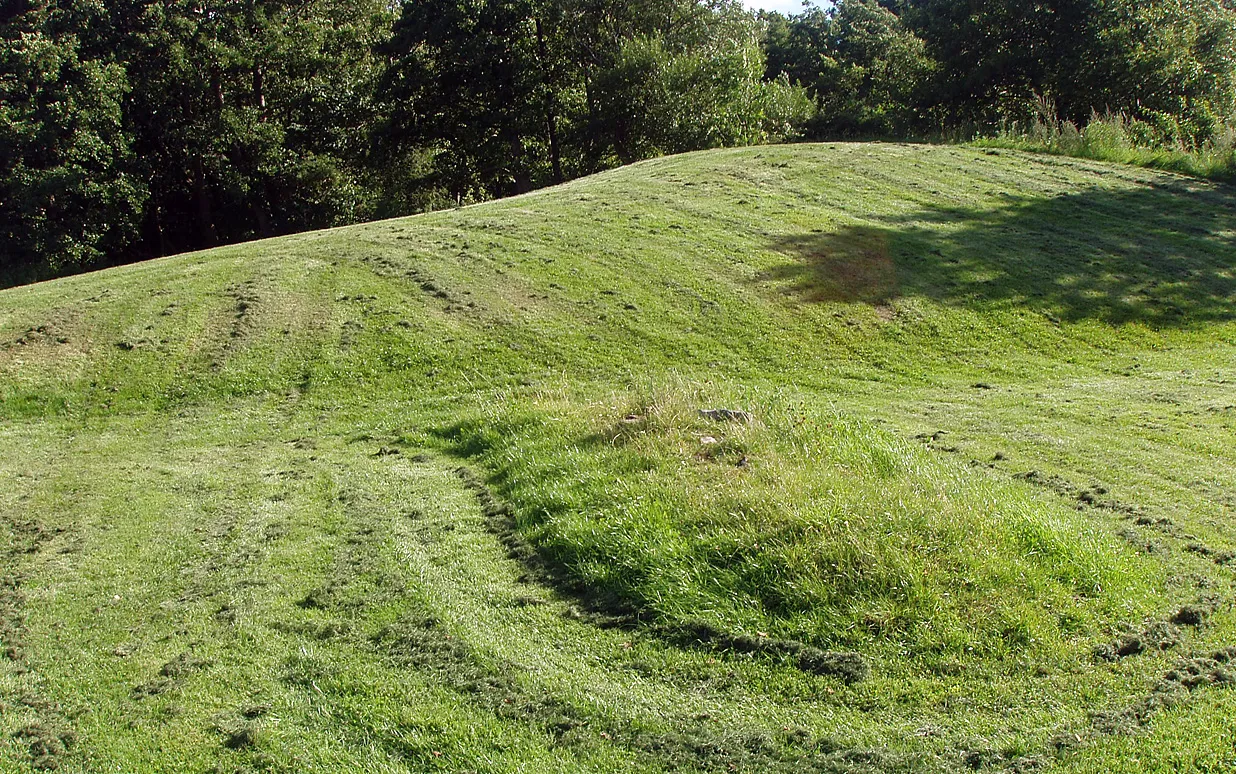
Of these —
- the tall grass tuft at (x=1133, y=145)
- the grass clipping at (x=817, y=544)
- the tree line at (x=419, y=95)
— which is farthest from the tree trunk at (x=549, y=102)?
the grass clipping at (x=817, y=544)

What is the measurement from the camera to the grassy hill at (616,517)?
4.21 meters

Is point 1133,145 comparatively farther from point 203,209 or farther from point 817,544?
point 203,209

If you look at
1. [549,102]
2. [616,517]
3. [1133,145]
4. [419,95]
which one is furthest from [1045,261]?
[419,95]

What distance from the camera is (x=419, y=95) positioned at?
109ft

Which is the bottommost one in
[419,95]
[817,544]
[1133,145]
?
Answer: [817,544]

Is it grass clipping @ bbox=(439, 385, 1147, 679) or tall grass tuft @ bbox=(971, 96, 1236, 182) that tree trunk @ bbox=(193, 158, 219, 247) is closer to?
tall grass tuft @ bbox=(971, 96, 1236, 182)

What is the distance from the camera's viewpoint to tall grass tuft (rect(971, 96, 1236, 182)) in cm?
2347

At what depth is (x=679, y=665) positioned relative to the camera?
4.69 m

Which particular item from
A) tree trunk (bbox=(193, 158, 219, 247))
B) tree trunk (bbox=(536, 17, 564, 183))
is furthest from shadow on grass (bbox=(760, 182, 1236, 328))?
tree trunk (bbox=(193, 158, 219, 247))

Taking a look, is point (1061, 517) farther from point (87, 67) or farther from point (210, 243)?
point (210, 243)

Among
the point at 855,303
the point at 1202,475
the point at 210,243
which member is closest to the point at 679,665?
the point at 1202,475

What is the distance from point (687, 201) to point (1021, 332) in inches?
306

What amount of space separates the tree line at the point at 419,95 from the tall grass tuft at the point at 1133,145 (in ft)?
1.49

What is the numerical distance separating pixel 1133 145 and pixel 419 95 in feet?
79.1
